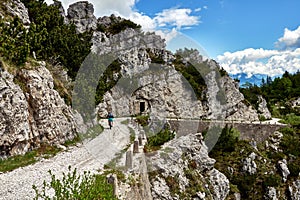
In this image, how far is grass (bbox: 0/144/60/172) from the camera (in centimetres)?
1080

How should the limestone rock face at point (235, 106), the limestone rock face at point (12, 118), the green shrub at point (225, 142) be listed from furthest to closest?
the limestone rock face at point (235, 106)
the green shrub at point (225, 142)
the limestone rock face at point (12, 118)

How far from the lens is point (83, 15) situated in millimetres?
40688

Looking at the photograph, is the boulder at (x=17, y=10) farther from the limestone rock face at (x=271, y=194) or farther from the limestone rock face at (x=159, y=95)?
the limestone rock face at (x=271, y=194)

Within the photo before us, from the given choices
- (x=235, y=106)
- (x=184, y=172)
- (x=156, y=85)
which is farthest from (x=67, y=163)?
(x=235, y=106)

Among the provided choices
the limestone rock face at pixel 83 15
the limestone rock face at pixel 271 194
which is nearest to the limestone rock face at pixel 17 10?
the limestone rock face at pixel 83 15

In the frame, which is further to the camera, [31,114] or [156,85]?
[156,85]

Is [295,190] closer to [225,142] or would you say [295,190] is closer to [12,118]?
[225,142]

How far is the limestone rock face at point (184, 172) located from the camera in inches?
556

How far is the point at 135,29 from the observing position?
3938 cm

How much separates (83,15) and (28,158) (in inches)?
1260

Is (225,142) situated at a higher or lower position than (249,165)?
higher

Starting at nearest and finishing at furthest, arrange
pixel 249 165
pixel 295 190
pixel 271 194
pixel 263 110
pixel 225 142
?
pixel 271 194, pixel 249 165, pixel 295 190, pixel 225 142, pixel 263 110

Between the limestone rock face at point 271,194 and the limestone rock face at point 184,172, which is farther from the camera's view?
the limestone rock face at point 271,194

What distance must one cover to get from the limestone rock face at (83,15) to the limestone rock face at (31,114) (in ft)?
81.4
